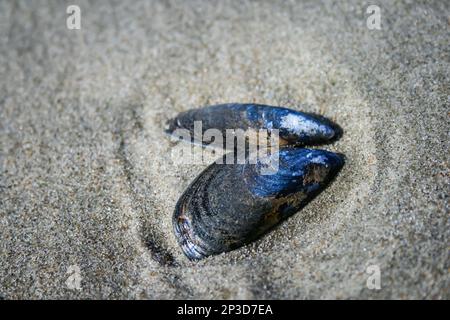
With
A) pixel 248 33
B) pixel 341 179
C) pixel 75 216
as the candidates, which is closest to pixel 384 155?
pixel 341 179

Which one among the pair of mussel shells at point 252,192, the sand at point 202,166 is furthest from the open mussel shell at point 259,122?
the sand at point 202,166

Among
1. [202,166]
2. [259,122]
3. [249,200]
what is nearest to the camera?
[249,200]

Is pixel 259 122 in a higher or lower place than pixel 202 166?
higher

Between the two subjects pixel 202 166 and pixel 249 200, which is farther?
pixel 202 166

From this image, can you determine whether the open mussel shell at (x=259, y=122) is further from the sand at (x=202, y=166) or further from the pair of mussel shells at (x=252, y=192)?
the sand at (x=202, y=166)

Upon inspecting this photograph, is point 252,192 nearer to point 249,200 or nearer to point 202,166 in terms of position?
point 249,200

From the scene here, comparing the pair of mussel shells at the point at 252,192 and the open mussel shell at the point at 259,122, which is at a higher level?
the open mussel shell at the point at 259,122

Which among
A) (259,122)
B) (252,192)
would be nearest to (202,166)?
(259,122)
